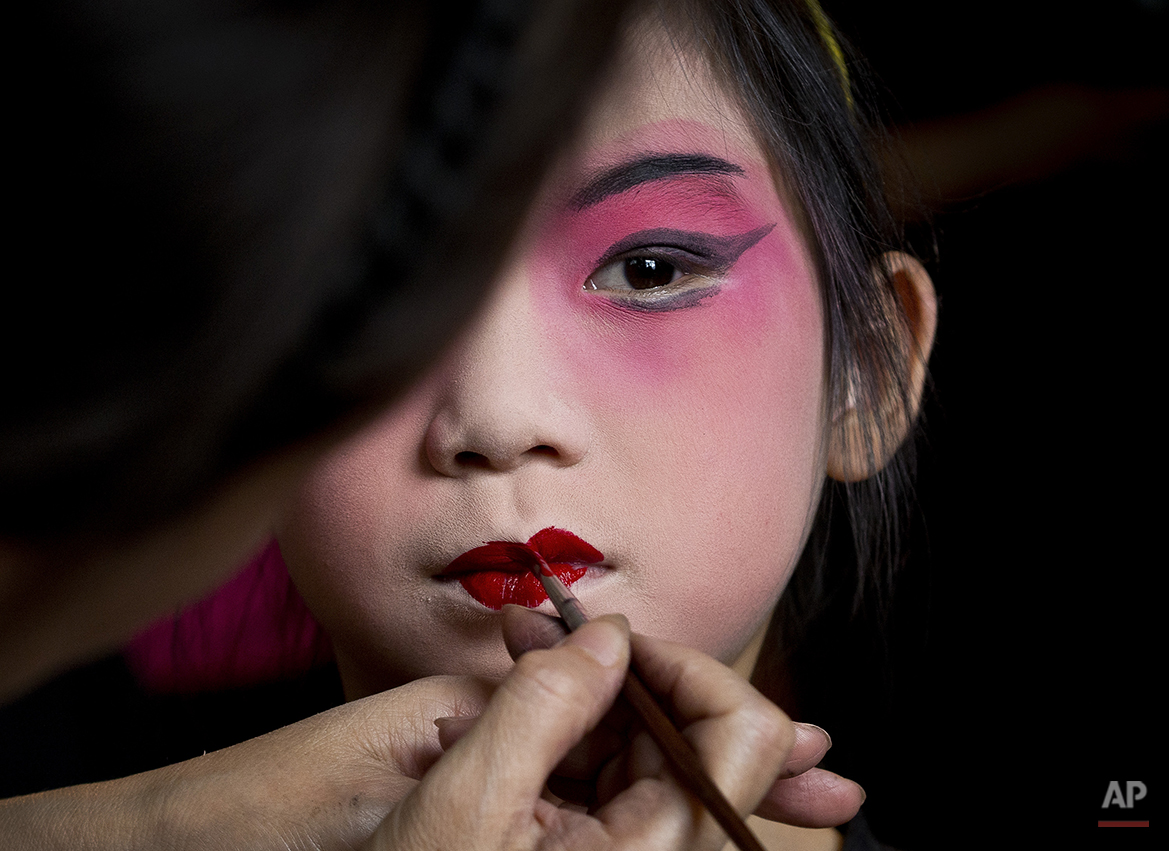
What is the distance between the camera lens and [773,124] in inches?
35.6

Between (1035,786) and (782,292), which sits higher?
(782,292)

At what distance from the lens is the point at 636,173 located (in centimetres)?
83

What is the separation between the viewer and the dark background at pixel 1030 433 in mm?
1162

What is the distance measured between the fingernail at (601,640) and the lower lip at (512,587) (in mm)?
172

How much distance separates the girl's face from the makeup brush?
15 cm

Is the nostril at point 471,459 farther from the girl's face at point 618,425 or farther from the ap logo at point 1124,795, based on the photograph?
the ap logo at point 1124,795

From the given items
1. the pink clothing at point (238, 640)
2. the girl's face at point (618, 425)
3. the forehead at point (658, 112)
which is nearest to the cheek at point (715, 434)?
the girl's face at point (618, 425)

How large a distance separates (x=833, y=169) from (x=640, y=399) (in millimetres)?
343

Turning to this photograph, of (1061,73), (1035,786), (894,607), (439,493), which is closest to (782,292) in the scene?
(439,493)

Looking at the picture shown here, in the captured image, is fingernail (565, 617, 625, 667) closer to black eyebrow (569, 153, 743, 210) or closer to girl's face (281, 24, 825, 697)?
girl's face (281, 24, 825, 697)

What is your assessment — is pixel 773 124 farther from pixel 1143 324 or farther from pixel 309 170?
pixel 309 170

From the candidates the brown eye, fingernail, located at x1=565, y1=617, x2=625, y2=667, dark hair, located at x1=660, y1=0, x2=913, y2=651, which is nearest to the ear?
dark hair, located at x1=660, y1=0, x2=913, y2=651

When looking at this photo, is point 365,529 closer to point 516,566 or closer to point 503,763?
point 516,566

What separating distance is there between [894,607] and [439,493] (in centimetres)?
80
